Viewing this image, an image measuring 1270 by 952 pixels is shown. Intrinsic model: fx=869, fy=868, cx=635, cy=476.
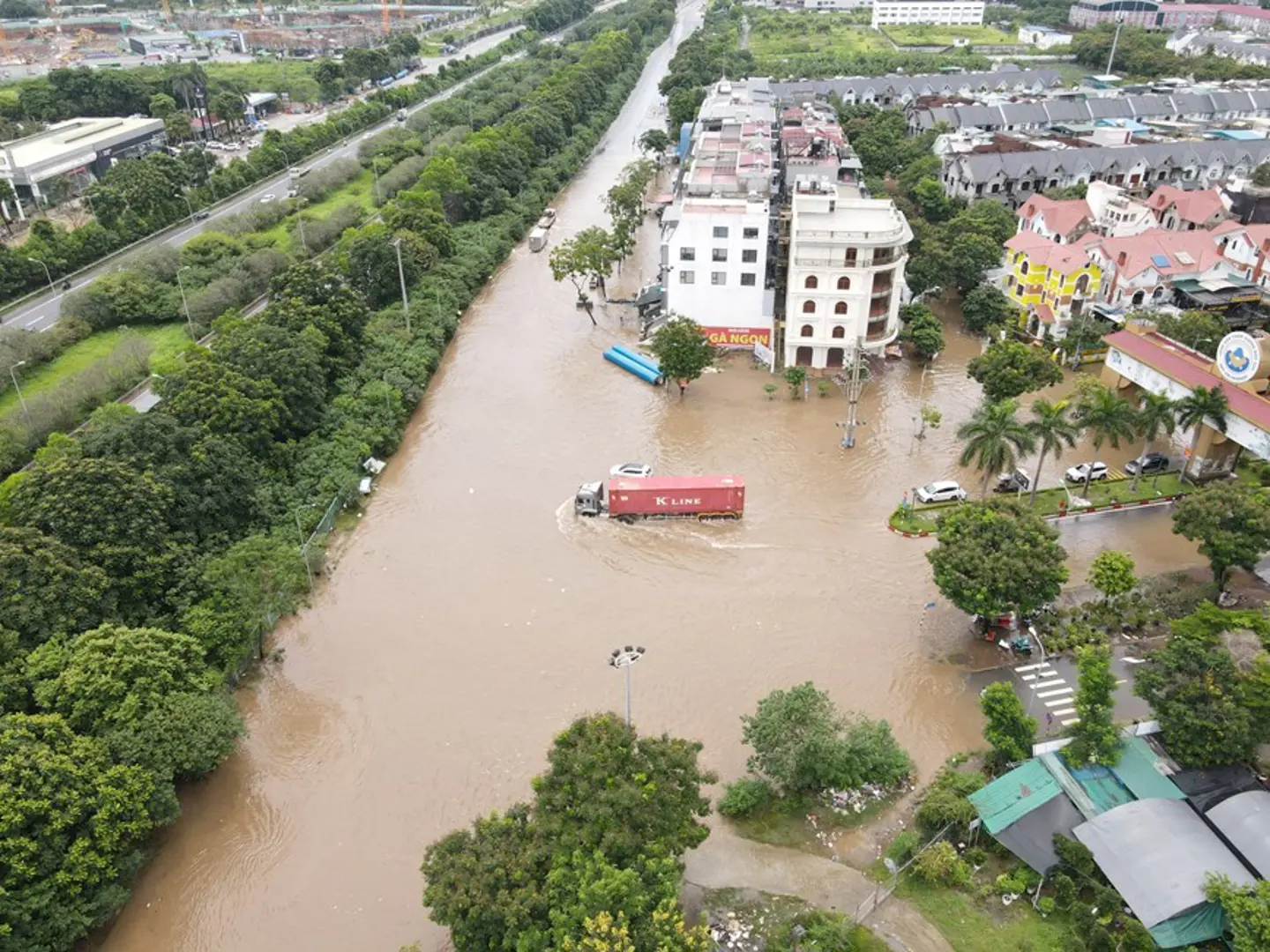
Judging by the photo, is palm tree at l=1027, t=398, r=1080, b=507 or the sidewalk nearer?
the sidewalk

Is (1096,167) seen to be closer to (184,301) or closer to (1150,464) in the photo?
(1150,464)

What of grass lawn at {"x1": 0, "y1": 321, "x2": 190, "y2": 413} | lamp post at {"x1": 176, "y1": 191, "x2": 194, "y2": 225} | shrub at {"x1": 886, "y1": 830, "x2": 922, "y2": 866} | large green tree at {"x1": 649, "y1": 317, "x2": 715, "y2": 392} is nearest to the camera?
shrub at {"x1": 886, "y1": 830, "x2": 922, "y2": 866}

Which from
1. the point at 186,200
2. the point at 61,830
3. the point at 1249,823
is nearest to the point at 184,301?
the point at 186,200

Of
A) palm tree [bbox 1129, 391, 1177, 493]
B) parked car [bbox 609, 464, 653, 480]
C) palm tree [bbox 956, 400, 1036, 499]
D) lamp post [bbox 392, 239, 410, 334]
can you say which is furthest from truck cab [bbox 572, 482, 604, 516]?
palm tree [bbox 1129, 391, 1177, 493]

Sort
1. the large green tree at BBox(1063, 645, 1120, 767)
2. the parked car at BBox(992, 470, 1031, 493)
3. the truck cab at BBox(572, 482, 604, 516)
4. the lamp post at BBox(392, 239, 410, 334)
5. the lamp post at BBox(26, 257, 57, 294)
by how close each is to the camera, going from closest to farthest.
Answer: the large green tree at BBox(1063, 645, 1120, 767), the truck cab at BBox(572, 482, 604, 516), the parked car at BBox(992, 470, 1031, 493), the lamp post at BBox(392, 239, 410, 334), the lamp post at BBox(26, 257, 57, 294)

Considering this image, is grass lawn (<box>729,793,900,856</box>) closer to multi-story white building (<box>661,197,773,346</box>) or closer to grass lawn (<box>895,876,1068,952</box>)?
grass lawn (<box>895,876,1068,952</box>)

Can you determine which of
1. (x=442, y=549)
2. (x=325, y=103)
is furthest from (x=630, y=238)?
(x=325, y=103)

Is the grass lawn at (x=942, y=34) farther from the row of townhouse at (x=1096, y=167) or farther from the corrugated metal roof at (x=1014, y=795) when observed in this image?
the corrugated metal roof at (x=1014, y=795)
